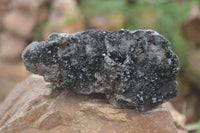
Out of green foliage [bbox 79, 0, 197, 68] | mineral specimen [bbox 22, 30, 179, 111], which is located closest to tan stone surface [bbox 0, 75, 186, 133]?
mineral specimen [bbox 22, 30, 179, 111]

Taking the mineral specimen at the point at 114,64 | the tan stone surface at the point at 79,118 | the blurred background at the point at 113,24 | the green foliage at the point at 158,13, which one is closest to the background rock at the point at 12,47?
the blurred background at the point at 113,24

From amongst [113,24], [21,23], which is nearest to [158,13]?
[113,24]

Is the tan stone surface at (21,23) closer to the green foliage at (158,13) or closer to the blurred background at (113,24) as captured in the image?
the blurred background at (113,24)

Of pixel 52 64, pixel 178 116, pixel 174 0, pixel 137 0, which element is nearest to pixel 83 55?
pixel 52 64

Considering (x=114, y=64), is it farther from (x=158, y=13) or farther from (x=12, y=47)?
(x=12, y=47)

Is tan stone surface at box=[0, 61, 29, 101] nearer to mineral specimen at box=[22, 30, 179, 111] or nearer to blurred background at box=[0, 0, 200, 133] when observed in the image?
blurred background at box=[0, 0, 200, 133]

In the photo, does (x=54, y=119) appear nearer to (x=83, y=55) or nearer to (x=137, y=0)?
(x=83, y=55)
